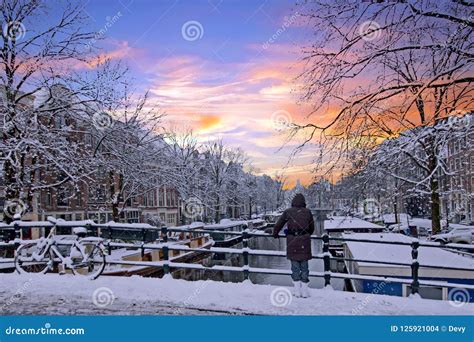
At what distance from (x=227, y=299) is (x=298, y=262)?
1.40 meters

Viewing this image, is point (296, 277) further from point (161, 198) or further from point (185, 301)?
point (161, 198)

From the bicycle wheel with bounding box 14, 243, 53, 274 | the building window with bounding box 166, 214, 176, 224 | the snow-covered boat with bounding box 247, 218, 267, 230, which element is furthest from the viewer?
the building window with bounding box 166, 214, 176, 224

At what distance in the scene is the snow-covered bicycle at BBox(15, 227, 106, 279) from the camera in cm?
879

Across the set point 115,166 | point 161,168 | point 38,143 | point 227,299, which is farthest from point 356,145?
point 161,168

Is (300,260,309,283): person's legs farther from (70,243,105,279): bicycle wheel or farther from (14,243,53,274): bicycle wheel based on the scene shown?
(14,243,53,274): bicycle wheel

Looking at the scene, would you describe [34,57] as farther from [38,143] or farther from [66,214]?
[66,214]

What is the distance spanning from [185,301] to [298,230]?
224cm

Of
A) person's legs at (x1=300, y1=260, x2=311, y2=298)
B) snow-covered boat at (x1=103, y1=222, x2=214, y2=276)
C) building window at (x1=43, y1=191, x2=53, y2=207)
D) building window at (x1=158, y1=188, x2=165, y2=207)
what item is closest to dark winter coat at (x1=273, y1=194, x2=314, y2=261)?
person's legs at (x1=300, y1=260, x2=311, y2=298)

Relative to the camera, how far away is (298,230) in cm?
706

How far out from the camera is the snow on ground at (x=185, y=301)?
617 cm

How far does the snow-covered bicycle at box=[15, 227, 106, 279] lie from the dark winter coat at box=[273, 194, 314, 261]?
401 centimetres

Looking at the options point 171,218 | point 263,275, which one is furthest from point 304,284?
point 171,218

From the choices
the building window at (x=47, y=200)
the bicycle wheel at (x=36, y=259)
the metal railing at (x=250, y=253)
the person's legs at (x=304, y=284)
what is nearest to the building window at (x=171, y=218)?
the building window at (x=47, y=200)

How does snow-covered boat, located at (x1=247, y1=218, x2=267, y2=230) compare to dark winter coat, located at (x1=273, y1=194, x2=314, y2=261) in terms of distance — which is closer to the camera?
dark winter coat, located at (x1=273, y1=194, x2=314, y2=261)
